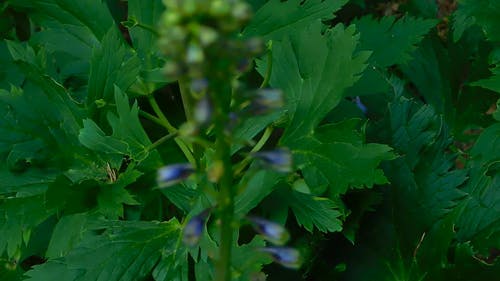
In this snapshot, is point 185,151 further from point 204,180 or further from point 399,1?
point 399,1

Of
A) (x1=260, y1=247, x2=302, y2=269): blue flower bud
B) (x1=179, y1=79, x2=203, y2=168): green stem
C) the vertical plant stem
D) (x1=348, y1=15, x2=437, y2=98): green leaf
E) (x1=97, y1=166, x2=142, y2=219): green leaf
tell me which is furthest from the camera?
(x1=348, y1=15, x2=437, y2=98): green leaf

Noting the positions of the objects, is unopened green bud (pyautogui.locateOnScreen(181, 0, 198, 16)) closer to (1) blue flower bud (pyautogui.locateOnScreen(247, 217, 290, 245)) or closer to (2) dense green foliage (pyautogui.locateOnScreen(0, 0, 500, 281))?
(1) blue flower bud (pyautogui.locateOnScreen(247, 217, 290, 245))

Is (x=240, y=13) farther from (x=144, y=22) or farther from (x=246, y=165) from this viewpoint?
(x=144, y=22)

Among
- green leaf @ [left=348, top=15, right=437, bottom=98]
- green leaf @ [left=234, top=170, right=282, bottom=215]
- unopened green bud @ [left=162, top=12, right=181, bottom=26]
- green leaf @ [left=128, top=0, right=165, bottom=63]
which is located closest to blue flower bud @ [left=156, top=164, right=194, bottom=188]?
unopened green bud @ [left=162, top=12, right=181, bottom=26]

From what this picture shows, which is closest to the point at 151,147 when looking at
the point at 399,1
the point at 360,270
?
the point at 360,270

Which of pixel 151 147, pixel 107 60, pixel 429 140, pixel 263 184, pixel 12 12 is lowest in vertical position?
pixel 429 140

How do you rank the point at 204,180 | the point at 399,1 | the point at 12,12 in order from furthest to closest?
1. the point at 399,1
2. the point at 12,12
3. the point at 204,180
